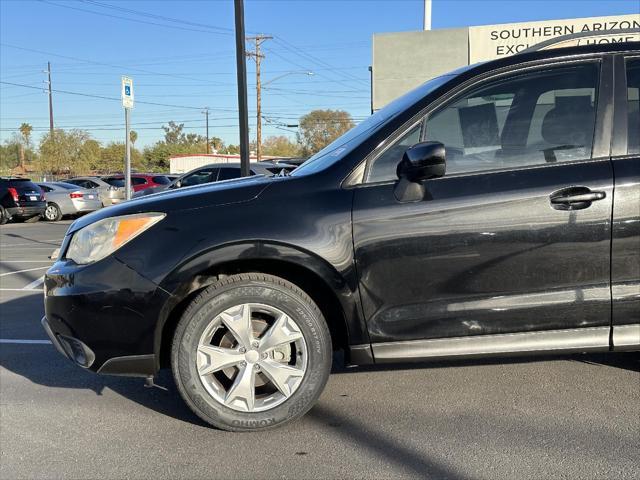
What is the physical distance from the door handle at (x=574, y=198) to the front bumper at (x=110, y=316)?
210 cm

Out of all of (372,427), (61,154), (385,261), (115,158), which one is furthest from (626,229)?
(115,158)

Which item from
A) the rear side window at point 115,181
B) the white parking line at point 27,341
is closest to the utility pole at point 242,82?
the white parking line at point 27,341

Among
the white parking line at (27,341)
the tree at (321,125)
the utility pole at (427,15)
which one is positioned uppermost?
the tree at (321,125)

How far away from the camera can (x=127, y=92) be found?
33.2ft

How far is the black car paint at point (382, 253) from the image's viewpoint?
2.94m

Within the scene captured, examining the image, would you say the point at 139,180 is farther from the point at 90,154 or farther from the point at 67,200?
the point at 90,154

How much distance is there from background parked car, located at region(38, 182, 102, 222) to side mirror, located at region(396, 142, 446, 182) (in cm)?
1933

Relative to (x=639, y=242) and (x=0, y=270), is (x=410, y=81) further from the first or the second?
(x=639, y=242)

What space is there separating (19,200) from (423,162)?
62.3ft

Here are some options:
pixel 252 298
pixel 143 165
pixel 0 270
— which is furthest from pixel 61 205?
pixel 143 165

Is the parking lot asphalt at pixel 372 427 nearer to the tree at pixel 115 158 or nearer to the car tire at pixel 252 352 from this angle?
the car tire at pixel 252 352

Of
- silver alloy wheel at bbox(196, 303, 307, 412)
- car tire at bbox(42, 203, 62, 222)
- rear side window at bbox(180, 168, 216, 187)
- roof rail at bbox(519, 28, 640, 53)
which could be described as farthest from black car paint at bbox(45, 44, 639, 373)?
car tire at bbox(42, 203, 62, 222)

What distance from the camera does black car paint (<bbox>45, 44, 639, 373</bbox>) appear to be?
2.94m

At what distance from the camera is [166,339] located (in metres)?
3.19
